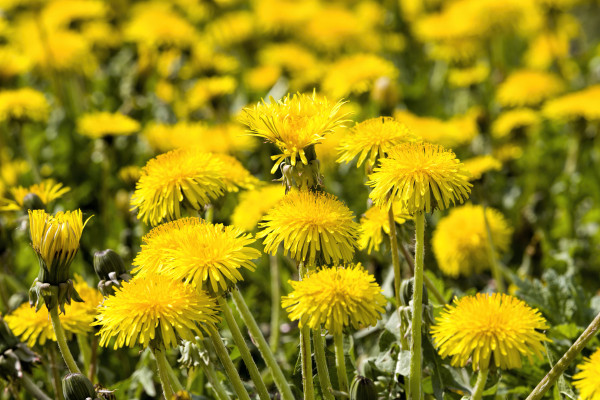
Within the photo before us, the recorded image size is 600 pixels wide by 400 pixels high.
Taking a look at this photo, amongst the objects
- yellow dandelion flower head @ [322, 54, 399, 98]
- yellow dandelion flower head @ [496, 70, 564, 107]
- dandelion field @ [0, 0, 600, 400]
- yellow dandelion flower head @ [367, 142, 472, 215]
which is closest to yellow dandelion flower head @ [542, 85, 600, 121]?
dandelion field @ [0, 0, 600, 400]

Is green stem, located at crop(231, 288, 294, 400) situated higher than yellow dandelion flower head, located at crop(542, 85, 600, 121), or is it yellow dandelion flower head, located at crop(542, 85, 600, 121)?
yellow dandelion flower head, located at crop(542, 85, 600, 121)

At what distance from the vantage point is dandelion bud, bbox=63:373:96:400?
1572 mm

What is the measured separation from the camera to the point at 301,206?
1.52 meters

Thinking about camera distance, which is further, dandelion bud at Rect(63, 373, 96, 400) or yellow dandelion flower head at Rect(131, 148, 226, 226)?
yellow dandelion flower head at Rect(131, 148, 226, 226)

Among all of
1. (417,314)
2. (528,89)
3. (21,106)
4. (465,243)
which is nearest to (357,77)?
(528,89)

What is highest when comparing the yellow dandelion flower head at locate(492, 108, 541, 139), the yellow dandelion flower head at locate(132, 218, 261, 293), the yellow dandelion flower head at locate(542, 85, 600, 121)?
the yellow dandelion flower head at locate(132, 218, 261, 293)

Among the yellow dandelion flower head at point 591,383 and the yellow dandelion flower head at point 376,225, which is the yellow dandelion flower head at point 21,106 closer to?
the yellow dandelion flower head at point 376,225

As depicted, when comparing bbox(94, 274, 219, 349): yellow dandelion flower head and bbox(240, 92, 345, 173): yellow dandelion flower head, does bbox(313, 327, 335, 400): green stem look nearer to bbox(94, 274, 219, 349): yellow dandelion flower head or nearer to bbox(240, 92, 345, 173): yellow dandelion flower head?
bbox(94, 274, 219, 349): yellow dandelion flower head

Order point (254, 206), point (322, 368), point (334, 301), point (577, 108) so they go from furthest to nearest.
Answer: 1. point (577, 108)
2. point (254, 206)
3. point (322, 368)
4. point (334, 301)

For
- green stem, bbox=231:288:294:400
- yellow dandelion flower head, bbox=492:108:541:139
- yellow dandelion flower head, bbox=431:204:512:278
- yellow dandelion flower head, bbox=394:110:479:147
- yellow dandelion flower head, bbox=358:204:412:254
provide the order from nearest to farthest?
green stem, bbox=231:288:294:400
yellow dandelion flower head, bbox=358:204:412:254
yellow dandelion flower head, bbox=431:204:512:278
yellow dandelion flower head, bbox=394:110:479:147
yellow dandelion flower head, bbox=492:108:541:139

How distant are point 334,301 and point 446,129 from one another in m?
2.22

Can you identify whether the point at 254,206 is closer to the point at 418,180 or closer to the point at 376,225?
the point at 376,225

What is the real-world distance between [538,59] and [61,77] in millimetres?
3150

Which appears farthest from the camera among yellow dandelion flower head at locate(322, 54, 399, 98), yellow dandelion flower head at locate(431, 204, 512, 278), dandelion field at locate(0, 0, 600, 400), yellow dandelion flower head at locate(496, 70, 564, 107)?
yellow dandelion flower head at locate(496, 70, 564, 107)
